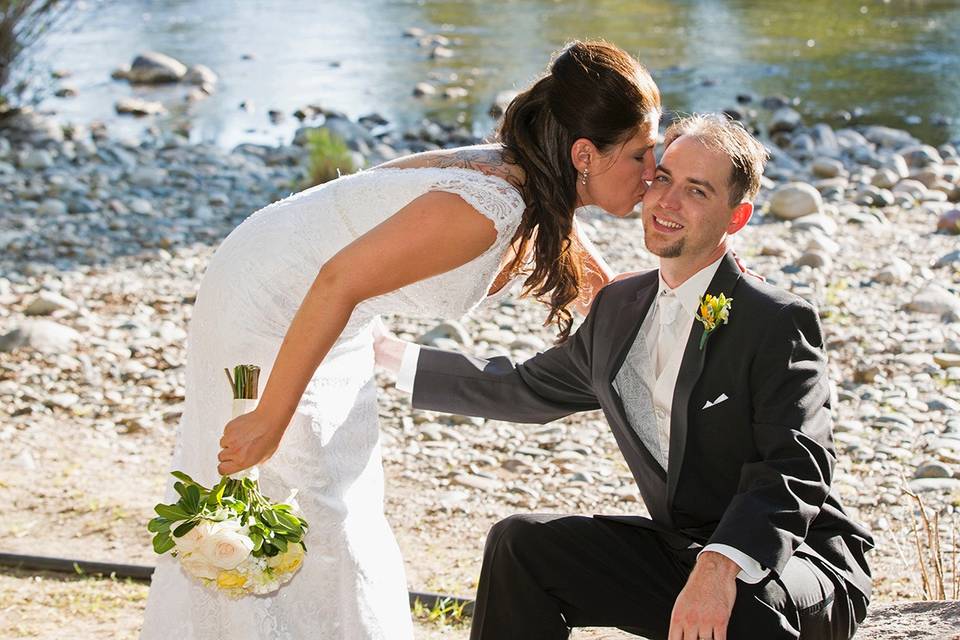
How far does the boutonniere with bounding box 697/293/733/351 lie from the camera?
2998 millimetres

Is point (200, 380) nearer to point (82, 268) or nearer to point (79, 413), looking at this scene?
point (79, 413)

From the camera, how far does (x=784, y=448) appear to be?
2.84 metres

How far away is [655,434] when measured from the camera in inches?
126

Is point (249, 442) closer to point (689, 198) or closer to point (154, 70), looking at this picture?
point (689, 198)

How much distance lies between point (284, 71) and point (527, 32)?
15.3 ft

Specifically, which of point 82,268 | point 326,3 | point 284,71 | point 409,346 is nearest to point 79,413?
point 82,268

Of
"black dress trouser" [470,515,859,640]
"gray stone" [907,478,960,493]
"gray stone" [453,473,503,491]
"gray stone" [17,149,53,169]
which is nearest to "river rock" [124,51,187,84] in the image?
"gray stone" [17,149,53,169]

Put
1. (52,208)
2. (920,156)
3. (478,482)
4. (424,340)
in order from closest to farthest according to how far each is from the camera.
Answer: (478,482) < (424,340) < (52,208) < (920,156)

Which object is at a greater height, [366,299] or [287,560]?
[366,299]

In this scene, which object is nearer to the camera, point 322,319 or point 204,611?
point 322,319

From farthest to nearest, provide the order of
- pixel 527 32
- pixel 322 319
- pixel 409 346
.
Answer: pixel 527 32 → pixel 409 346 → pixel 322 319

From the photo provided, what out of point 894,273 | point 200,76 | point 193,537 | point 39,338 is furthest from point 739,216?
point 200,76

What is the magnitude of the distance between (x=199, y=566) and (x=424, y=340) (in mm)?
4395

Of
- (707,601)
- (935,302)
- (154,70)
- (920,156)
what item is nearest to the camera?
(707,601)
